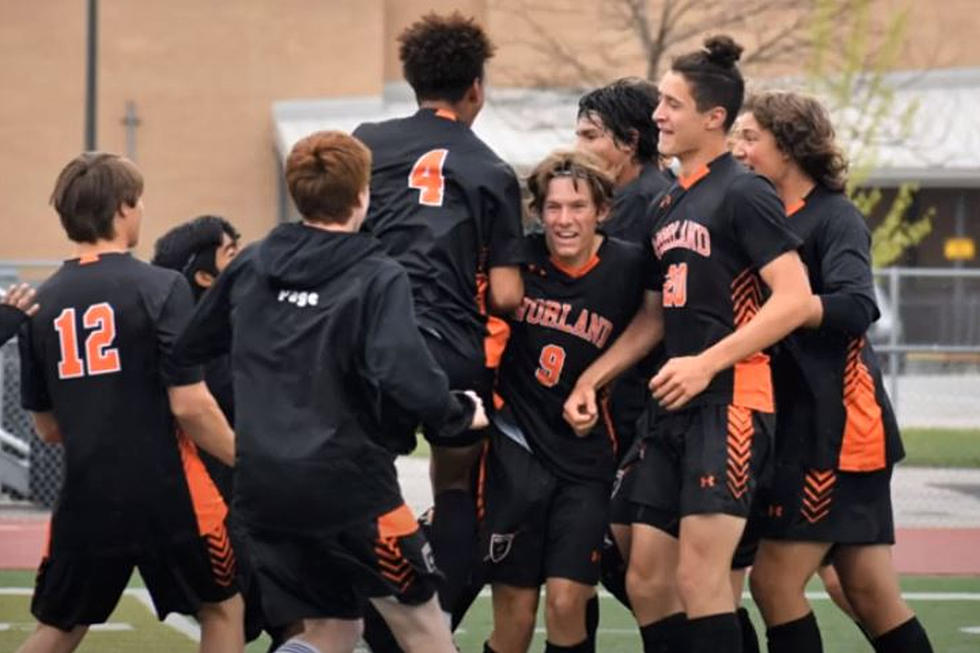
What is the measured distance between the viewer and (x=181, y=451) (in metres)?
6.86

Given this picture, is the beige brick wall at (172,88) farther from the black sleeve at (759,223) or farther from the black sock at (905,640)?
the black sleeve at (759,223)

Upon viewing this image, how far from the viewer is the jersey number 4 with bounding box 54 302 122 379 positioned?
6.66 metres

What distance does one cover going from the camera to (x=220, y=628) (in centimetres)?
703

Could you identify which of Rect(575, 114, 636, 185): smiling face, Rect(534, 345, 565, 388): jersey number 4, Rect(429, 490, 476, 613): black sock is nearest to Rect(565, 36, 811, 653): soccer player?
Rect(534, 345, 565, 388): jersey number 4

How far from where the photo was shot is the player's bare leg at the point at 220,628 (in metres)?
7.03

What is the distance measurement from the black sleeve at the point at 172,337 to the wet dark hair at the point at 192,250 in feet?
5.37

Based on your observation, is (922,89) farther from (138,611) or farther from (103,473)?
(103,473)

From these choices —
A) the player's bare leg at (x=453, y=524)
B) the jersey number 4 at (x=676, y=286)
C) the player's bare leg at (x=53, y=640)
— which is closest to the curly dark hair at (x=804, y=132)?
→ the jersey number 4 at (x=676, y=286)

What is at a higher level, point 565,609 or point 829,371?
point 829,371

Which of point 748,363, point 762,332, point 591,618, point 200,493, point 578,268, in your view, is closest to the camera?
point 762,332

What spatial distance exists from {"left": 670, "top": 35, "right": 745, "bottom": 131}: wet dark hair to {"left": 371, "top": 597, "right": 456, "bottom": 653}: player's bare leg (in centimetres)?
193

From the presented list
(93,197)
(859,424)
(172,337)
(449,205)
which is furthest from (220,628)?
(859,424)

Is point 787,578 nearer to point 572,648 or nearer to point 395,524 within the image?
point 572,648

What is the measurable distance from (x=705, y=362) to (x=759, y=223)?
473 mm
